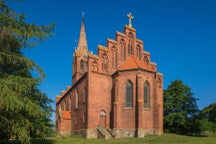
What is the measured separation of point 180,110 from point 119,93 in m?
17.5

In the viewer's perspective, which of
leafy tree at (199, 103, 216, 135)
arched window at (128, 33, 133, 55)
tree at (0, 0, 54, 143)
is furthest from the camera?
leafy tree at (199, 103, 216, 135)

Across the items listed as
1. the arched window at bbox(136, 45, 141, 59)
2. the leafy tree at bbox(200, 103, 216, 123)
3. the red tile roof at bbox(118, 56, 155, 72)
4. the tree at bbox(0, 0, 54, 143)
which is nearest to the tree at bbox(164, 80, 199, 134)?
the leafy tree at bbox(200, 103, 216, 123)

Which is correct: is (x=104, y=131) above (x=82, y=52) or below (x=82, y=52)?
below

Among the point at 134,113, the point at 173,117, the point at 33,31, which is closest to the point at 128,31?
the point at 134,113

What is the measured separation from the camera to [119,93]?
32.3 meters

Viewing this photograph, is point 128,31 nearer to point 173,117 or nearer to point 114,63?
point 114,63

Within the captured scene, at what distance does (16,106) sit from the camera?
40.1 feet

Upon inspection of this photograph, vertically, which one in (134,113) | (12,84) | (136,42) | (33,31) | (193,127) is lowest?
(193,127)

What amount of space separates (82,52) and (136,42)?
19.3 meters

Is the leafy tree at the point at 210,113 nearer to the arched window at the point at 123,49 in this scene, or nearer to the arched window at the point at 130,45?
the arched window at the point at 130,45

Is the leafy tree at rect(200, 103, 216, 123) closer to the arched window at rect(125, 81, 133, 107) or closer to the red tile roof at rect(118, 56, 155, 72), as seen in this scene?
the red tile roof at rect(118, 56, 155, 72)

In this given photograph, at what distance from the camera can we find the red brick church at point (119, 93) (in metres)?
31.1

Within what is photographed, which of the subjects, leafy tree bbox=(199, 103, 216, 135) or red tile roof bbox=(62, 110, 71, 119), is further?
leafy tree bbox=(199, 103, 216, 135)

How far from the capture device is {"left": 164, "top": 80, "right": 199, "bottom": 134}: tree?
4416 cm
